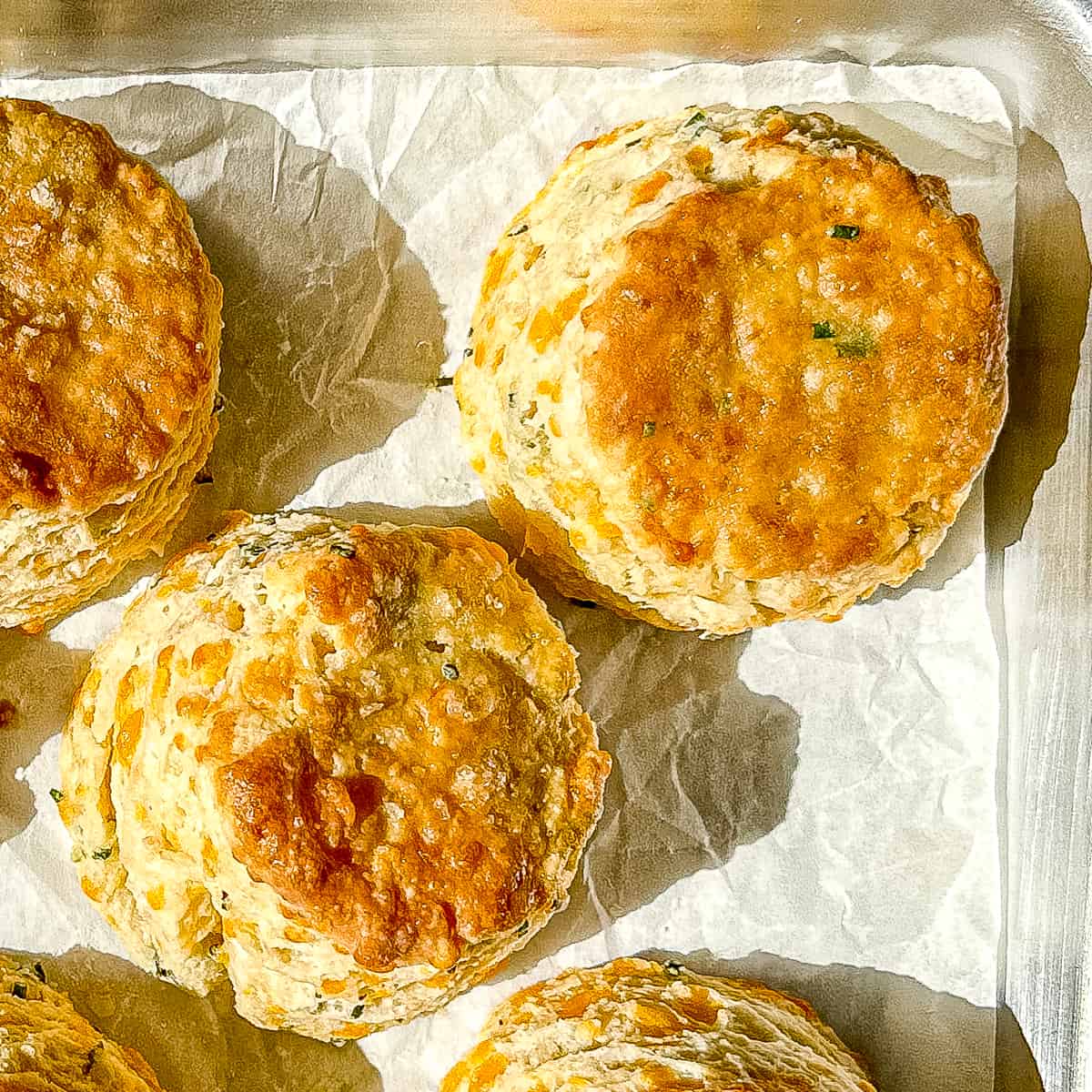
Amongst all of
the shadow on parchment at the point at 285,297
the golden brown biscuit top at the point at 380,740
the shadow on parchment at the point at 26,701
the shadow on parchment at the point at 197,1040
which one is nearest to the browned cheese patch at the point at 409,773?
the golden brown biscuit top at the point at 380,740

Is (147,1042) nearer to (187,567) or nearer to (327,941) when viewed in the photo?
(327,941)

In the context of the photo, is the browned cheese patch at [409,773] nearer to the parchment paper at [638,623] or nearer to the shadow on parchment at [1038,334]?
the parchment paper at [638,623]

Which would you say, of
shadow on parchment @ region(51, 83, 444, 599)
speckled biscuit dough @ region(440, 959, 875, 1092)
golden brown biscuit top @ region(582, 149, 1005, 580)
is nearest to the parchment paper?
shadow on parchment @ region(51, 83, 444, 599)

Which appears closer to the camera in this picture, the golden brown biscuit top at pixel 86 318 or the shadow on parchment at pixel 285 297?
the golden brown biscuit top at pixel 86 318

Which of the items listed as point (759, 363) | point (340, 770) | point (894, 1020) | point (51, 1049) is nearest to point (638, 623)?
point (759, 363)

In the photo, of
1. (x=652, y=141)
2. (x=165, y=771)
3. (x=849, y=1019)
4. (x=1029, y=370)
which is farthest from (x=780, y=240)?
(x=849, y=1019)

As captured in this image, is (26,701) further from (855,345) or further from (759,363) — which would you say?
(855,345)
